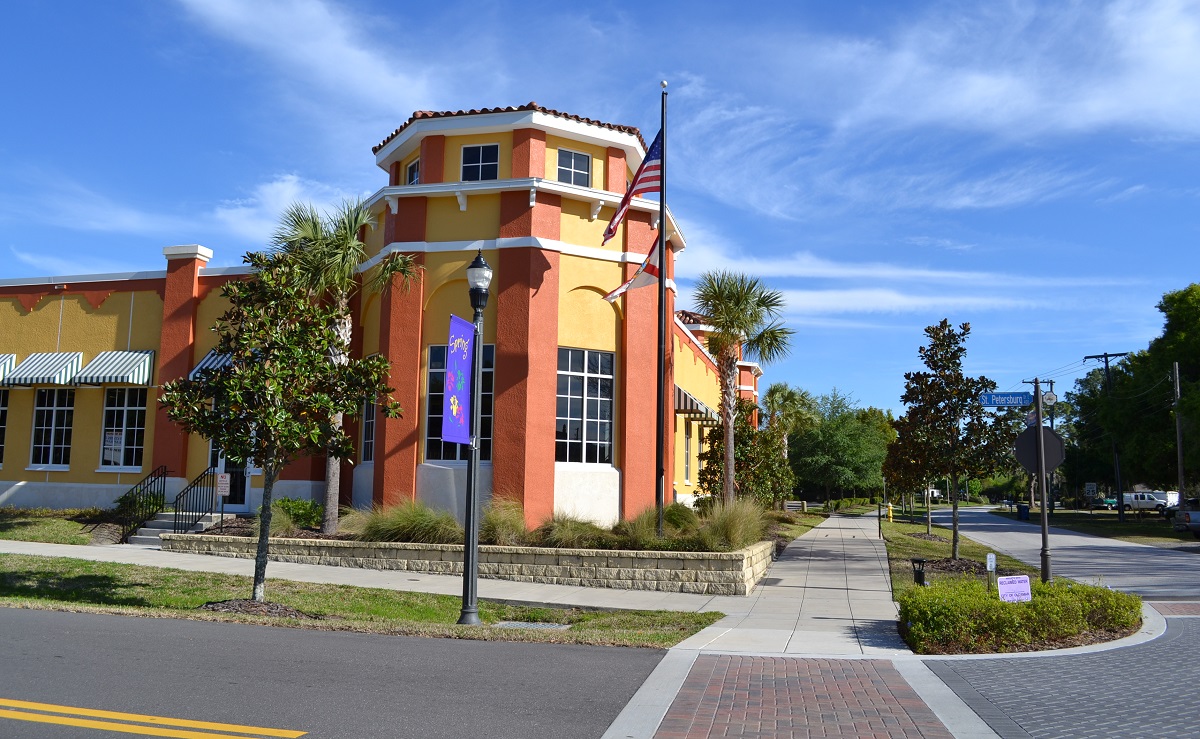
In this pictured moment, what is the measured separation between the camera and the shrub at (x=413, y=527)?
1692cm

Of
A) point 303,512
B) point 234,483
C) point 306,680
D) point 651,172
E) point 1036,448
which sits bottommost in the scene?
point 306,680

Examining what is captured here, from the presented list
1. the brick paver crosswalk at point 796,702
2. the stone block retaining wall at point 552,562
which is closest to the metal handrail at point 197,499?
the stone block retaining wall at point 552,562

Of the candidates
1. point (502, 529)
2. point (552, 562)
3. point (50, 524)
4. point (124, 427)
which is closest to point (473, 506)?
point (552, 562)

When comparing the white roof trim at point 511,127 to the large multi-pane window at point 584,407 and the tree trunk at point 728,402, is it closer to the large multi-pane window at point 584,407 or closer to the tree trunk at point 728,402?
the large multi-pane window at point 584,407

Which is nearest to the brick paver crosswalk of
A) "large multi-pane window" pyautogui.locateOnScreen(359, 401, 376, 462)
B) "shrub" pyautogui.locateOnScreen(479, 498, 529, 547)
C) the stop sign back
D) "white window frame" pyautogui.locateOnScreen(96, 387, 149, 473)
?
the stop sign back

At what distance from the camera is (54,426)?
78.5 feet

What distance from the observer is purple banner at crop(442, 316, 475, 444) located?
11297 millimetres

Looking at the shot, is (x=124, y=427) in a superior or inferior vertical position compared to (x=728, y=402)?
inferior

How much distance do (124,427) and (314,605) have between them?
1397 cm

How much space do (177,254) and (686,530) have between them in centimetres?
1567

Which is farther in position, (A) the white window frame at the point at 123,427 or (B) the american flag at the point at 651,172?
(A) the white window frame at the point at 123,427

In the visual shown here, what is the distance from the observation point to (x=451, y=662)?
27.6 ft

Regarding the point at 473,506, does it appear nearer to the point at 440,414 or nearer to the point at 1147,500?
the point at 440,414

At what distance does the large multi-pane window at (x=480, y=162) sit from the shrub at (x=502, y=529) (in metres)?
7.77
